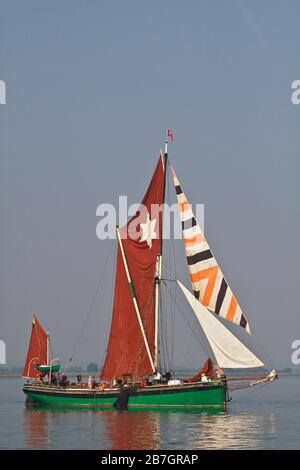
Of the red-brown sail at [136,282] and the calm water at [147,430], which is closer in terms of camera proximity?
the calm water at [147,430]

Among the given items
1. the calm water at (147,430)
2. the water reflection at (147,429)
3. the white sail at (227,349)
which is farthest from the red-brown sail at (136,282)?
the white sail at (227,349)

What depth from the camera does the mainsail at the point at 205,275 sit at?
6612 cm

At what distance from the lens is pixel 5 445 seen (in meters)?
48.7

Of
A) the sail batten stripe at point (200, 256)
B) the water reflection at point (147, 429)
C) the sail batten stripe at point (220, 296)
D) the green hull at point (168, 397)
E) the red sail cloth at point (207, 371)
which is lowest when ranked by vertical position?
the water reflection at point (147, 429)

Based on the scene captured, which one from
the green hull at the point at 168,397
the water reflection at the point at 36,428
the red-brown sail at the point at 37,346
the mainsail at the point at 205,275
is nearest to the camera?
the water reflection at the point at 36,428

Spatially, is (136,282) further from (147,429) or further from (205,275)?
(147,429)

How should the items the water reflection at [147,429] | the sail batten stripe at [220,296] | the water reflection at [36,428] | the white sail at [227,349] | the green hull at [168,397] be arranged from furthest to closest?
the sail batten stripe at [220,296], the white sail at [227,349], the green hull at [168,397], the water reflection at [36,428], the water reflection at [147,429]

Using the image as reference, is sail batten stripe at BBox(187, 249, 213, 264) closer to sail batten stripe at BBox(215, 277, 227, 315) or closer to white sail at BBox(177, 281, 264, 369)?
sail batten stripe at BBox(215, 277, 227, 315)

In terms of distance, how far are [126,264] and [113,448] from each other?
85.5 ft

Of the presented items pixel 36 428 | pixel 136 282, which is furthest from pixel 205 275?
pixel 36 428

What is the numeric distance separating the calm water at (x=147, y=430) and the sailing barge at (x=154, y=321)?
4.00ft

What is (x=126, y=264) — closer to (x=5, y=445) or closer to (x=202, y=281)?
(x=202, y=281)

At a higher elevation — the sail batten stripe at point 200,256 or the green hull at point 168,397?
the sail batten stripe at point 200,256

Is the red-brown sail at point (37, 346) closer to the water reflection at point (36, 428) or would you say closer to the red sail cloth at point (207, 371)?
the water reflection at point (36, 428)
